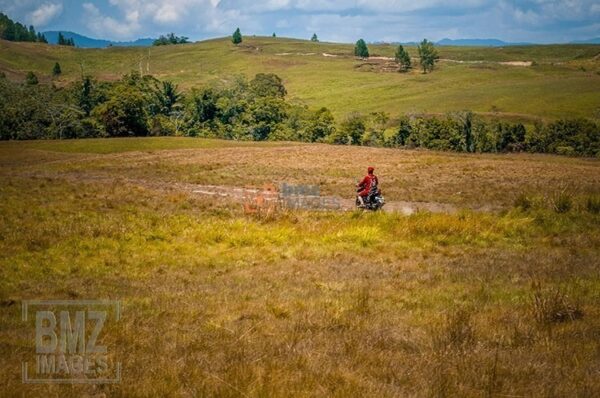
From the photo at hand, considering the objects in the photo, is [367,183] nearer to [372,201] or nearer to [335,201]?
[372,201]

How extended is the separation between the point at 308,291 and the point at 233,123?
396 feet

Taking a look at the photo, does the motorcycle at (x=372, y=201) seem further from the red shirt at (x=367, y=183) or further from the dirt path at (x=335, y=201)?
the dirt path at (x=335, y=201)

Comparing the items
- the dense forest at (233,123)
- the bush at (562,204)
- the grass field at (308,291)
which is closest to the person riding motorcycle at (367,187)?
the grass field at (308,291)

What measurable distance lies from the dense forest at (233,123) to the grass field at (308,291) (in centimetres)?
7279

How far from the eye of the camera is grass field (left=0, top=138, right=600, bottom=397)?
19.7 feet

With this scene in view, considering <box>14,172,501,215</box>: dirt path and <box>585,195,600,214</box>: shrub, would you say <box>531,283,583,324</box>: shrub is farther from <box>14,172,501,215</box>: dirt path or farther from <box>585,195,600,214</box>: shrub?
<box>585,195,600,214</box>: shrub

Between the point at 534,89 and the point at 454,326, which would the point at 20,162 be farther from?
the point at 534,89

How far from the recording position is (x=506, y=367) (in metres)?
6.45

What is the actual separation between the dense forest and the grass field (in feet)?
239

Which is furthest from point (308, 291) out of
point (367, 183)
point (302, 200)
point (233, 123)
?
point (233, 123)

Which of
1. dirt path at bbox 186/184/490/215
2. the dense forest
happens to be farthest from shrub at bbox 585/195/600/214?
the dense forest

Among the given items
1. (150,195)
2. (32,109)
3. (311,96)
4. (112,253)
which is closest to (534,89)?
(311,96)

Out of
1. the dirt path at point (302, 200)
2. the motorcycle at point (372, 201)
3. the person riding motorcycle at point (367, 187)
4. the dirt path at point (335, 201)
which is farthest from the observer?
the dirt path at point (335, 201)

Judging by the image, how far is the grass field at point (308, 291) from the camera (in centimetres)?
599
